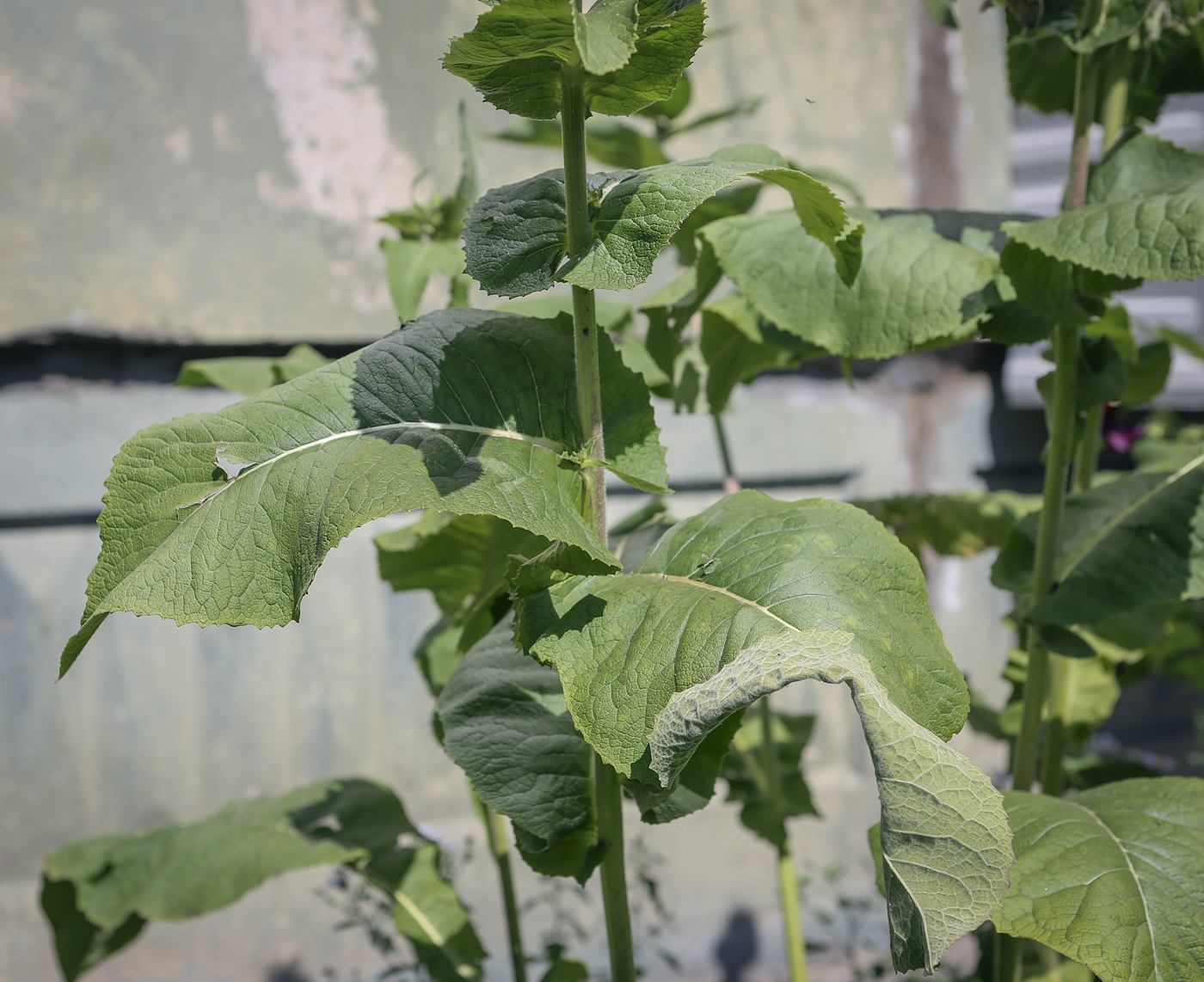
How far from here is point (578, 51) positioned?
459mm

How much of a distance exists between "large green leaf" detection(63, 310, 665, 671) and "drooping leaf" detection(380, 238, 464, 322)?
0.26 metres

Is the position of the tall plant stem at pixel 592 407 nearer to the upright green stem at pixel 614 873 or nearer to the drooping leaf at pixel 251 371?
the upright green stem at pixel 614 873

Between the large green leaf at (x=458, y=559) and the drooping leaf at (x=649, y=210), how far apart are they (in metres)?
0.31

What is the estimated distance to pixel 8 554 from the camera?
158 centimetres

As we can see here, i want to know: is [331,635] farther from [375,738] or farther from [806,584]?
[806,584]

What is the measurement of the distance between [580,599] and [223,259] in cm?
138

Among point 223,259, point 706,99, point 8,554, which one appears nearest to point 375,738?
point 8,554

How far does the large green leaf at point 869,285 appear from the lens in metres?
0.76

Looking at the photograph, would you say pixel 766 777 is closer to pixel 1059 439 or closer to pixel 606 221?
pixel 1059 439

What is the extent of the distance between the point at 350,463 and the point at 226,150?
1.36m

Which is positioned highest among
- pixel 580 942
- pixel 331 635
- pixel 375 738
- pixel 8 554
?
pixel 8 554

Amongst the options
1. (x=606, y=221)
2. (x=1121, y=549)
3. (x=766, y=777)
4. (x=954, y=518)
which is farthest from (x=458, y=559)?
(x=954, y=518)

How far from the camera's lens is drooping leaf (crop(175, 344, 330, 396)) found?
0.94 meters

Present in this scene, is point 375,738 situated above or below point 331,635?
below
